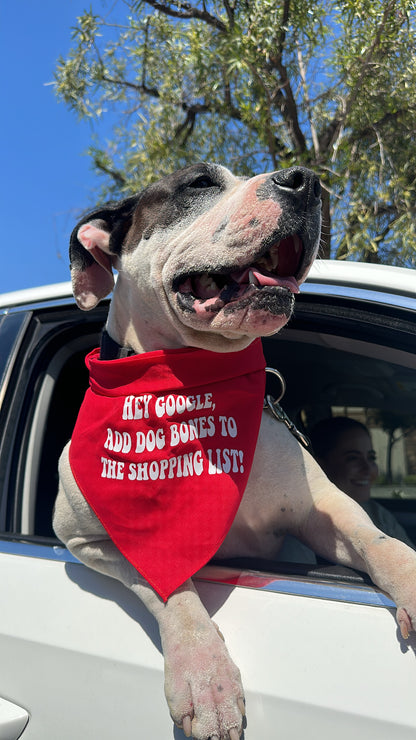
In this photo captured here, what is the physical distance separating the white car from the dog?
6cm

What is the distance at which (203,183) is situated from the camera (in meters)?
1.94

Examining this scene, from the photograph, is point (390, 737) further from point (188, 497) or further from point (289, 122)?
point (289, 122)

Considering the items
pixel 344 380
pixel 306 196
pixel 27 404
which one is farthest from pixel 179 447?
pixel 344 380

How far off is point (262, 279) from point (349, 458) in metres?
1.77

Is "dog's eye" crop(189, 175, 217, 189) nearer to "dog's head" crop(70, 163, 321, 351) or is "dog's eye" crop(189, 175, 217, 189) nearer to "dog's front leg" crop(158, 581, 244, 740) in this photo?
"dog's head" crop(70, 163, 321, 351)

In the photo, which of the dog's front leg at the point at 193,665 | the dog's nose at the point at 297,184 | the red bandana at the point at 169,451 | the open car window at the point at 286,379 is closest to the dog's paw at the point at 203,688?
the dog's front leg at the point at 193,665

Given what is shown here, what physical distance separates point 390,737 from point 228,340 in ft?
3.61

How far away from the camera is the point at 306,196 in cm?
161

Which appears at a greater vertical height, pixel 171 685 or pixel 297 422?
pixel 297 422

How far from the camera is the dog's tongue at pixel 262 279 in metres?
1.64

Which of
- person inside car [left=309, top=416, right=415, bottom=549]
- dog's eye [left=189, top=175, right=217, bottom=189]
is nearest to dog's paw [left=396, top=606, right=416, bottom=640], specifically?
dog's eye [left=189, top=175, right=217, bottom=189]

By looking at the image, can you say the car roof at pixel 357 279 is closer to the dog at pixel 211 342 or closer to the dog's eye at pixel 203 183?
the dog at pixel 211 342

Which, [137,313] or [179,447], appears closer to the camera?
[179,447]

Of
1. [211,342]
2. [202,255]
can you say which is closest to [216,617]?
[211,342]
